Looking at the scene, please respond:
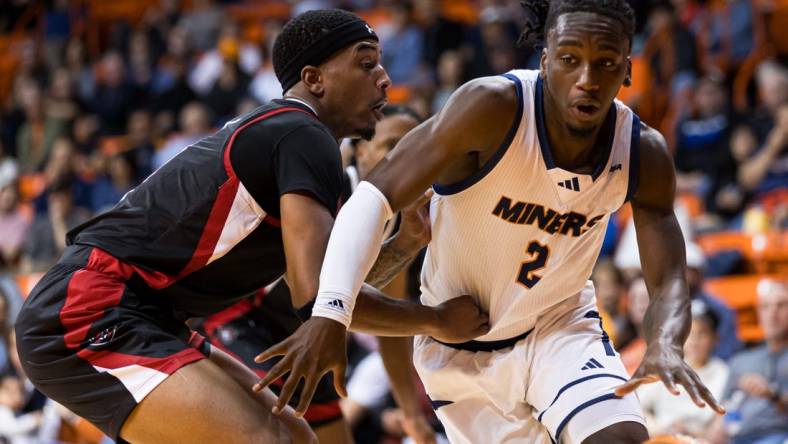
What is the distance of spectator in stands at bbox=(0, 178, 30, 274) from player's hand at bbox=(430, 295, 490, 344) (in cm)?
1018

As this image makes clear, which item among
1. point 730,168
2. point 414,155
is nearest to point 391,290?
point 414,155

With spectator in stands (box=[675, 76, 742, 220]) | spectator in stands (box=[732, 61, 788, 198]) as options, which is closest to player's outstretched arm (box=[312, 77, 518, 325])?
spectator in stands (box=[732, 61, 788, 198])

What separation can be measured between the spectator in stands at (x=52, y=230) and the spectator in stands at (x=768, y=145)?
23.9 ft

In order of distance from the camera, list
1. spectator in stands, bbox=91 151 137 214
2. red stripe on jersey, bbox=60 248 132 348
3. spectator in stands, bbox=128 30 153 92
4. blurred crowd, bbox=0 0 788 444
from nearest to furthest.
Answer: red stripe on jersey, bbox=60 248 132 348 → blurred crowd, bbox=0 0 788 444 → spectator in stands, bbox=91 151 137 214 → spectator in stands, bbox=128 30 153 92

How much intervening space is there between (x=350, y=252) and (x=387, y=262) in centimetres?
106

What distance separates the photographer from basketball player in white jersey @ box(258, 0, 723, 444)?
3715mm

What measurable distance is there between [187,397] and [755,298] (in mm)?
6470

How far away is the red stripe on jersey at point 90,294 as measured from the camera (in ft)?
12.0

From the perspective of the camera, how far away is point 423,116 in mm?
9867

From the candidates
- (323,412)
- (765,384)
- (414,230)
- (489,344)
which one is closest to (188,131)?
(765,384)

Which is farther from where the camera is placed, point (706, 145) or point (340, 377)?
point (706, 145)

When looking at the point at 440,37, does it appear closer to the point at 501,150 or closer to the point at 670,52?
the point at 670,52

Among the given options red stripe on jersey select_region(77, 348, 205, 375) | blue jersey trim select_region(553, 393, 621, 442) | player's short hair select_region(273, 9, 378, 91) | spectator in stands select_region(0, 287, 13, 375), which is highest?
player's short hair select_region(273, 9, 378, 91)

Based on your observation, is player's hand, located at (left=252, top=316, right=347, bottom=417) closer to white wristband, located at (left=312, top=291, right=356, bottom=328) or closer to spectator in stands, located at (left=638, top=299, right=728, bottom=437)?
white wristband, located at (left=312, top=291, right=356, bottom=328)
